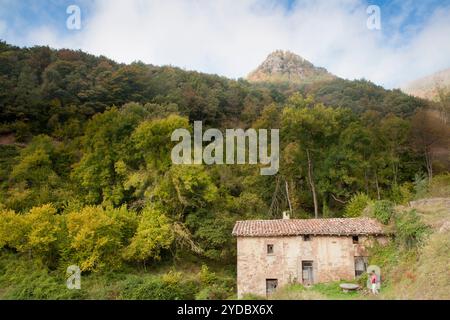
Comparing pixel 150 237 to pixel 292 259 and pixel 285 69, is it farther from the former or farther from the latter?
pixel 285 69

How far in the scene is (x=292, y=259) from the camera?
69.9 ft

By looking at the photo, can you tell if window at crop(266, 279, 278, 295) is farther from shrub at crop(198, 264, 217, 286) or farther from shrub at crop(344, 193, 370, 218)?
shrub at crop(344, 193, 370, 218)

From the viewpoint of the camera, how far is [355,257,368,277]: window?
2109 cm

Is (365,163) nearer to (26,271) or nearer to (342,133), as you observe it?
(342,133)

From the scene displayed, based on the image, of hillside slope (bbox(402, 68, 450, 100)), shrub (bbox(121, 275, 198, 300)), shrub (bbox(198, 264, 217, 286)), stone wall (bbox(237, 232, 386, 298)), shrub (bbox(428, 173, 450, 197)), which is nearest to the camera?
stone wall (bbox(237, 232, 386, 298))

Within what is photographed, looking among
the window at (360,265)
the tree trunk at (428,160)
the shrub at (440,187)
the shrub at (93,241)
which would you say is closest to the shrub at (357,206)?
the shrub at (440,187)

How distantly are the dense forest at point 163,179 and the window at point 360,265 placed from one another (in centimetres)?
838

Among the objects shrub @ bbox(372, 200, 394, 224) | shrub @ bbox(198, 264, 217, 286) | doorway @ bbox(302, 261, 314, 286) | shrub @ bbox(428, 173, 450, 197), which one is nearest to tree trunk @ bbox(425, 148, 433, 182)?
shrub @ bbox(428, 173, 450, 197)

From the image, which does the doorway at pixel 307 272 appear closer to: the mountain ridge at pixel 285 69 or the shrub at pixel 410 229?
the shrub at pixel 410 229

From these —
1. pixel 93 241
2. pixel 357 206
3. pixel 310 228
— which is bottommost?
pixel 93 241

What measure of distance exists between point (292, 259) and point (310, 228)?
224cm

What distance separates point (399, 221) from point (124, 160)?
77.9 ft

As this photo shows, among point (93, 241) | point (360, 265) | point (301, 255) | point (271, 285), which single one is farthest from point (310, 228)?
point (93, 241)
